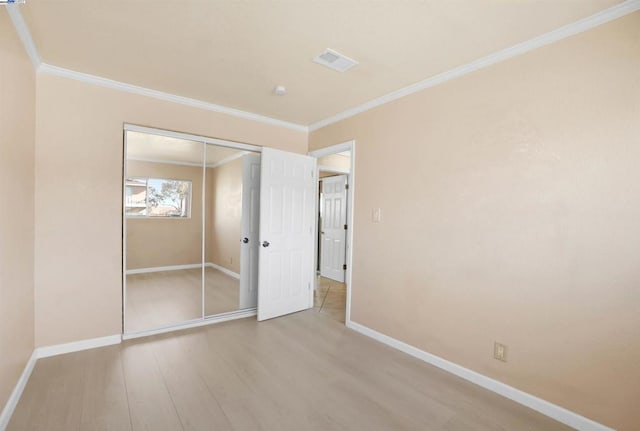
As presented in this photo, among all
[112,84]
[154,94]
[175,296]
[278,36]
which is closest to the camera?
[278,36]

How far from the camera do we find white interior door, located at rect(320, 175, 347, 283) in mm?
5836

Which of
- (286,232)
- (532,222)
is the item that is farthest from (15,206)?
(532,222)

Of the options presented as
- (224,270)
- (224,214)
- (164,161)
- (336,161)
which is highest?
(336,161)

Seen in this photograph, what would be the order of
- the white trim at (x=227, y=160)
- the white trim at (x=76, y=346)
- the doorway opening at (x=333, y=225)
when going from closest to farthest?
the white trim at (x=76, y=346), the white trim at (x=227, y=160), the doorway opening at (x=333, y=225)

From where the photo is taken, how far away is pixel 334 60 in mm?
2428

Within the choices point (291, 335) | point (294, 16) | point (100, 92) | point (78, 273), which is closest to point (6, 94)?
point (100, 92)

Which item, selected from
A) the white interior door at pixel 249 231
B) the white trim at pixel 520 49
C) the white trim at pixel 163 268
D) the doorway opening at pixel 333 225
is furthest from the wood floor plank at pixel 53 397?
the white trim at pixel 520 49

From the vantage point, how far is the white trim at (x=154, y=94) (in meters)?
2.66

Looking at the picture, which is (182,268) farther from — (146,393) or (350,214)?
(350,214)

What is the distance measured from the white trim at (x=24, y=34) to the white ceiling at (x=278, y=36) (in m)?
0.04

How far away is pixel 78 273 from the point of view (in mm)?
2756

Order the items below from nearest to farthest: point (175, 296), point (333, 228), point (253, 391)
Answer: point (253, 391), point (175, 296), point (333, 228)

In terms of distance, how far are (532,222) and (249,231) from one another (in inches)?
120

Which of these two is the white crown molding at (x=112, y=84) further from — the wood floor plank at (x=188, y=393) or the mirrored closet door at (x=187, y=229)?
the wood floor plank at (x=188, y=393)
